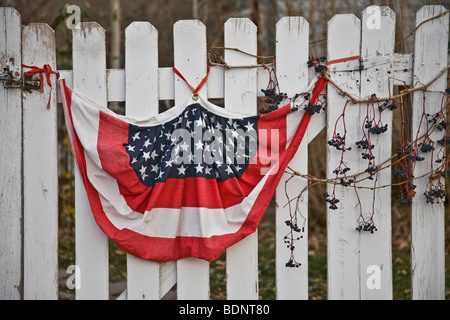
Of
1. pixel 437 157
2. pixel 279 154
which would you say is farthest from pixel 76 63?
pixel 437 157

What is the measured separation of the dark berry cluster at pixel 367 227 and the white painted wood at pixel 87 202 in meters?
1.49

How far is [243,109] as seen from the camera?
8.58 ft

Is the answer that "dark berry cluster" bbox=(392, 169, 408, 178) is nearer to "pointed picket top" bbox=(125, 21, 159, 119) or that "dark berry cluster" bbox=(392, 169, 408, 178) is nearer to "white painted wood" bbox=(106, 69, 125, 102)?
"pointed picket top" bbox=(125, 21, 159, 119)

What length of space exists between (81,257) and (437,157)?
218cm

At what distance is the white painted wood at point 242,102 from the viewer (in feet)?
8.52

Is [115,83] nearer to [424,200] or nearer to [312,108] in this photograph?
[312,108]

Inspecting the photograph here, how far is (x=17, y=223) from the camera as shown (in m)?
2.71

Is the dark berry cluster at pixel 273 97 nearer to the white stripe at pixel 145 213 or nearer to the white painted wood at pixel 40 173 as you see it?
the white stripe at pixel 145 213

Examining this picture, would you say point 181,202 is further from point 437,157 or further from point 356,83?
point 437,157

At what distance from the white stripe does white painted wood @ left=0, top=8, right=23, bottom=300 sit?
40 cm

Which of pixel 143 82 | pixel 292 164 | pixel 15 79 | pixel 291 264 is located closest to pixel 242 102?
pixel 292 164

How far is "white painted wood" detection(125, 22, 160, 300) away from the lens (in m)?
2.60

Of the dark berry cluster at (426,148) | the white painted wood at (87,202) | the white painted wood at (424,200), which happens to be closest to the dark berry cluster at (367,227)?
the white painted wood at (424,200)

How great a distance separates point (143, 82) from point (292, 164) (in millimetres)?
996
